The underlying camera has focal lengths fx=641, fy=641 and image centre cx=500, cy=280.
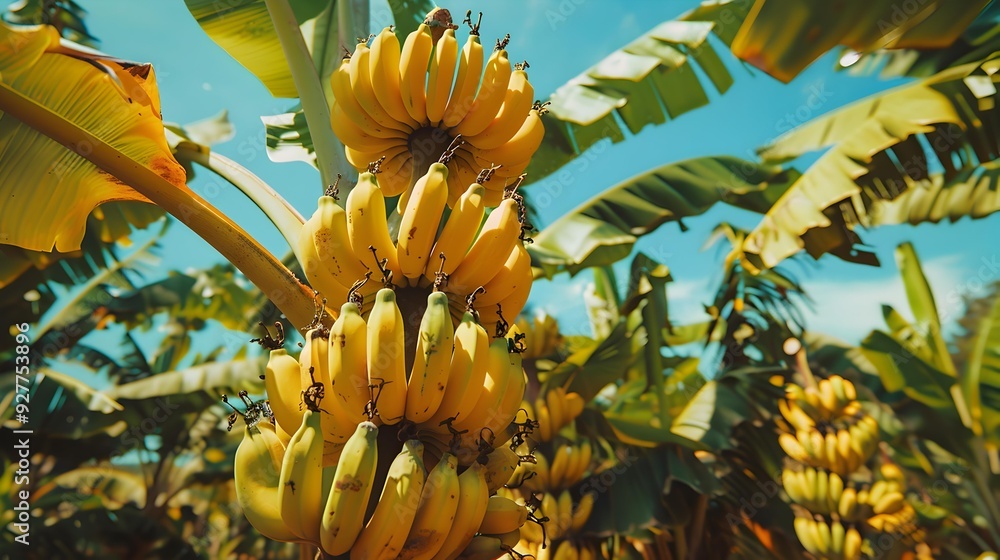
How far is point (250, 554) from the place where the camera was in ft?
28.7

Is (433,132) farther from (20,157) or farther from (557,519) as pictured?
(557,519)

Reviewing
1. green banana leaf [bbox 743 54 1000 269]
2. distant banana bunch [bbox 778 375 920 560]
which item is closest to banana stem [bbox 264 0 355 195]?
green banana leaf [bbox 743 54 1000 269]

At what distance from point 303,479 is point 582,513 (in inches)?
106

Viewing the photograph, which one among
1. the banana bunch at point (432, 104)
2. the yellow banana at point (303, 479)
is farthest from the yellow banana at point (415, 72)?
the yellow banana at point (303, 479)

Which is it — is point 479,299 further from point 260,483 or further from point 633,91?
point 633,91

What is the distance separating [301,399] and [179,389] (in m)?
4.02

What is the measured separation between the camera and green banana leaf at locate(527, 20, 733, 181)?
323 centimetres

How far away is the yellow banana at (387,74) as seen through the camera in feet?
4.99

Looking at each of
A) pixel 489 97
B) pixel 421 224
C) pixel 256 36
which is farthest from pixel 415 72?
pixel 256 36

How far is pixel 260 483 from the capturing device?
4.04 ft

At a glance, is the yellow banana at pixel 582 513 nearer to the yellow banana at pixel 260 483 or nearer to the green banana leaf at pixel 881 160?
the green banana leaf at pixel 881 160

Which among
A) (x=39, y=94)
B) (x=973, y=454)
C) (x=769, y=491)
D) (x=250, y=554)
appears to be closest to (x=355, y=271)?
(x=39, y=94)

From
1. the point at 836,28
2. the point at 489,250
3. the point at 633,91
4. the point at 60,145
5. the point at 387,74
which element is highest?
the point at 633,91

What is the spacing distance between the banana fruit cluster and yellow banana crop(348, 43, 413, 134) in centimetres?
24
